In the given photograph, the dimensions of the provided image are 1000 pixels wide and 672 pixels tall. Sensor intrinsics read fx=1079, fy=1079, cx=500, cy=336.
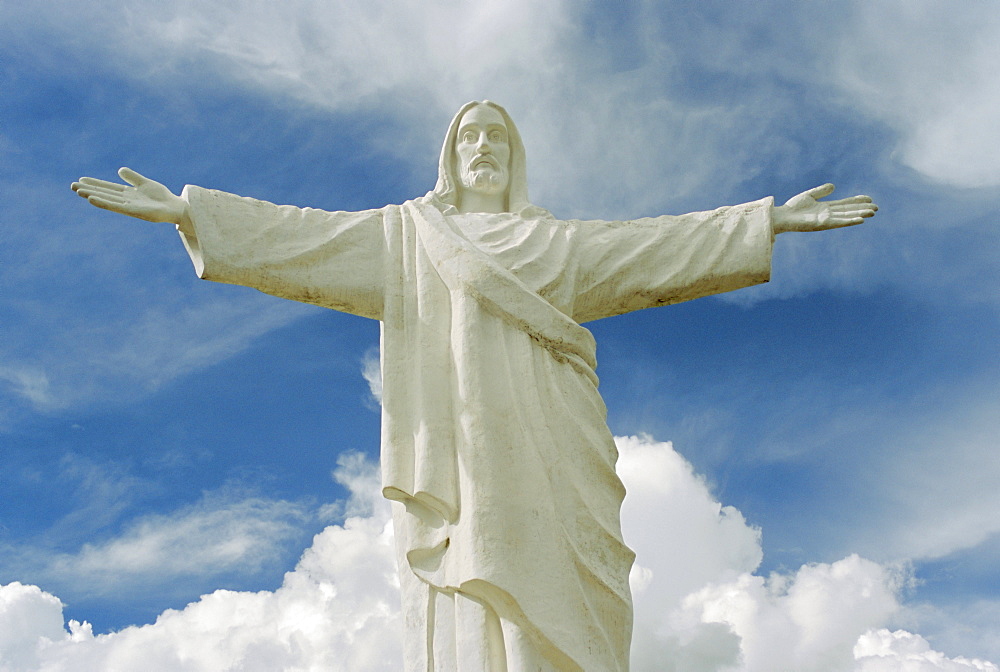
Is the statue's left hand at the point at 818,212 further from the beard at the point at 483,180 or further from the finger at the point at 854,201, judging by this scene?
the beard at the point at 483,180

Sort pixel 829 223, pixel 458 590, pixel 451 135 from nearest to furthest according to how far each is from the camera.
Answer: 1. pixel 458 590
2. pixel 829 223
3. pixel 451 135

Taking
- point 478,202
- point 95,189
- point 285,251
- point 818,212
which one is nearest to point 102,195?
point 95,189

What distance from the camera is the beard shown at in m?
9.11

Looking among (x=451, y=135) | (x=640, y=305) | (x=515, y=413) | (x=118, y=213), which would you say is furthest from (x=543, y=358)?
(x=118, y=213)

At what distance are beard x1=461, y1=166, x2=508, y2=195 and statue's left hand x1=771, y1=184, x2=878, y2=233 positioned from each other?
229 centimetres

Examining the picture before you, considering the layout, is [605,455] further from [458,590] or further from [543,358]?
[458,590]

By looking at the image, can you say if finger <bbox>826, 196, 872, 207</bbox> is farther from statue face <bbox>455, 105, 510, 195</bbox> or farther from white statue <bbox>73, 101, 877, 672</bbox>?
statue face <bbox>455, 105, 510, 195</bbox>

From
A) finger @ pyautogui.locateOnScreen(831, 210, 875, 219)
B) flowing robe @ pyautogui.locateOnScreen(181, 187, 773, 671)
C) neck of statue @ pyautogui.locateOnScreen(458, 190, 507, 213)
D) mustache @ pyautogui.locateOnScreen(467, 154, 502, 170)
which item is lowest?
flowing robe @ pyautogui.locateOnScreen(181, 187, 773, 671)

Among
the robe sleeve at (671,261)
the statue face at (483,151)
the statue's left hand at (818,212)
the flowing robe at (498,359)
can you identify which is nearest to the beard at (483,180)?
the statue face at (483,151)

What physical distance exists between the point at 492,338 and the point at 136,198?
9.33 ft

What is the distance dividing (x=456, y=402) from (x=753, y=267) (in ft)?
8.75

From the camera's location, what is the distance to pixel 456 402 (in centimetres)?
761

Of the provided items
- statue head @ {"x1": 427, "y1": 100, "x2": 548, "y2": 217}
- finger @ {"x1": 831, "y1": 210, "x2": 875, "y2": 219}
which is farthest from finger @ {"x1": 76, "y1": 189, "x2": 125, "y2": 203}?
finger @ {"x1": 831, "y1": 210, "x2": 875, "y2": 219}

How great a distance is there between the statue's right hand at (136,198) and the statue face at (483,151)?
2418mm
